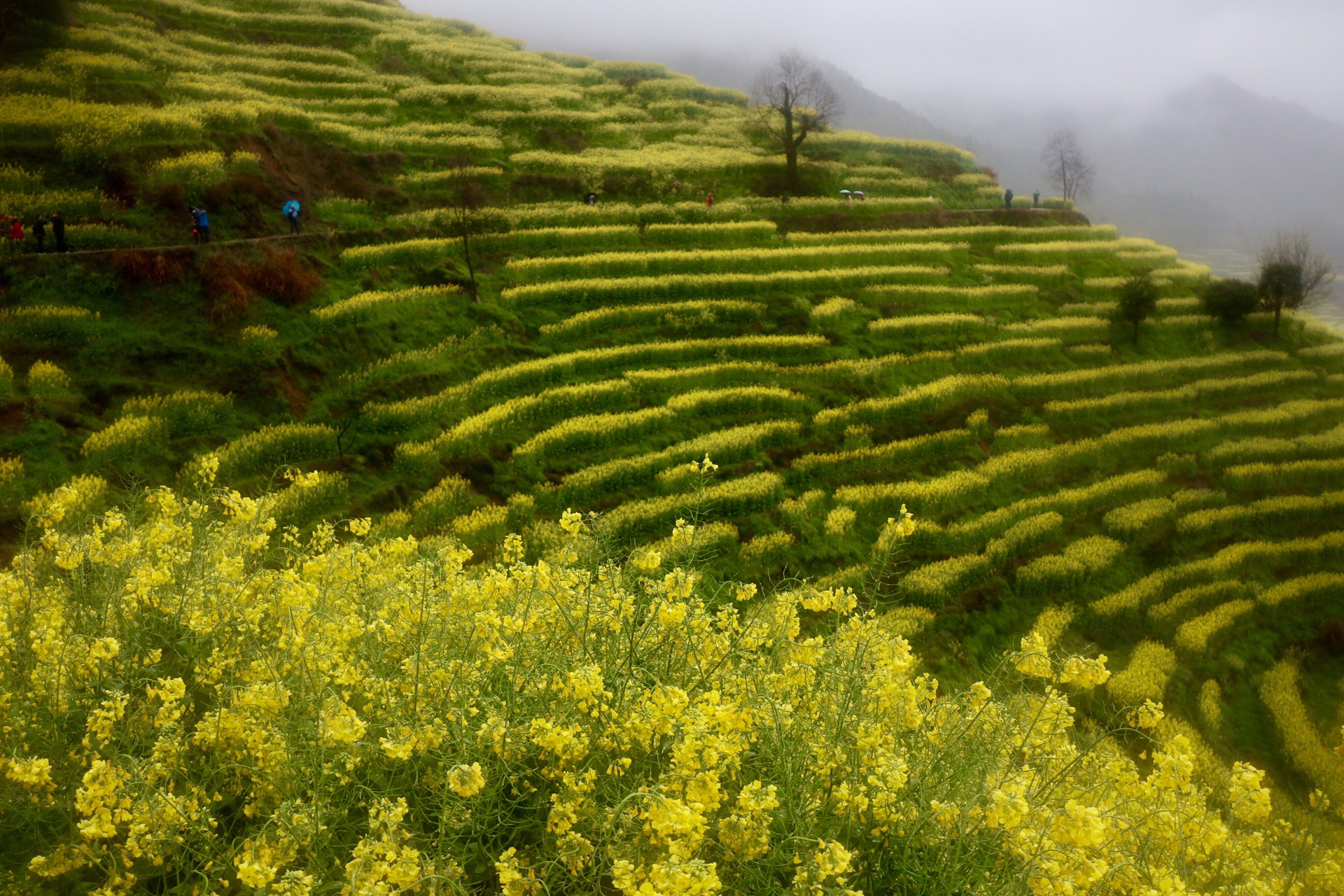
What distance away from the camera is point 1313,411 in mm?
30516

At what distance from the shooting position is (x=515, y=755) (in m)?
5.21

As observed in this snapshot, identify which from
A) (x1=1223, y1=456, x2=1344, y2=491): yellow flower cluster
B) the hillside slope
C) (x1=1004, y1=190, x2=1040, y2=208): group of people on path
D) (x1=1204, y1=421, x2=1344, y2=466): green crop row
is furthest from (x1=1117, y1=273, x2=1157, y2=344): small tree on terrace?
(x1=1004, y1=190, x2=1040, y2=208): group of people on path

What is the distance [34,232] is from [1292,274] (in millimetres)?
51123

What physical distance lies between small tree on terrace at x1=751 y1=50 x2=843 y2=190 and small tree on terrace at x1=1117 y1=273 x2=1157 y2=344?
766 inches

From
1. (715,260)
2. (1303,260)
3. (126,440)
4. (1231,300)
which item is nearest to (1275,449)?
(1231,300)

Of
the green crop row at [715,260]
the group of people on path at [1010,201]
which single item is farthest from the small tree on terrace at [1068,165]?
the green crop row at [715,260]

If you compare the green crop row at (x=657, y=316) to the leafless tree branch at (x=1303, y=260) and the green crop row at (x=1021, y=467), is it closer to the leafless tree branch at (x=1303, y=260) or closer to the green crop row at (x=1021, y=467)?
the green crop row at (x=1021, y=467)

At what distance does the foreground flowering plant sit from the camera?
15.0 feet

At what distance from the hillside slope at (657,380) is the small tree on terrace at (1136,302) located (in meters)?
0.70

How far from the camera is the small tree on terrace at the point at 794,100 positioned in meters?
44.2

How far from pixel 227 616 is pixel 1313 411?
39.9 metres

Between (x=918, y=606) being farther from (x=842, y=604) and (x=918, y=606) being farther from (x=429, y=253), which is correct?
(x=429, y=253)

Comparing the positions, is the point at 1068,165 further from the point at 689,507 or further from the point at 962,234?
the point at 689,507

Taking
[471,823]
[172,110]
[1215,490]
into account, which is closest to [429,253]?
[172,110]
